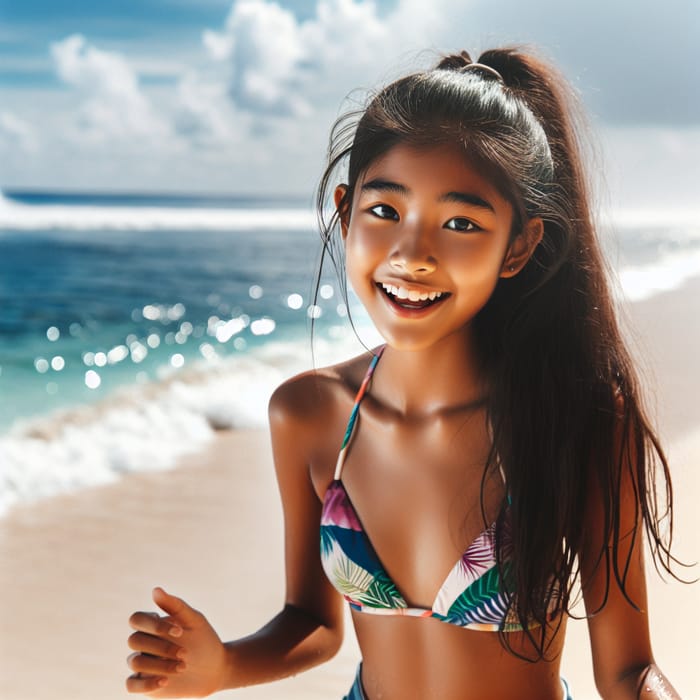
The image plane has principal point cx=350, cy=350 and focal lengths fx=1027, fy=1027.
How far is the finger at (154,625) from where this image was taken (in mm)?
1075

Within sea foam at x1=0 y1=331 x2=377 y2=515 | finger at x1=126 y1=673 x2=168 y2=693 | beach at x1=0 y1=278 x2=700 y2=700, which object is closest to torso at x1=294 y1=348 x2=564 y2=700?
finger at x1=126 y1=673 x2=168 y2=693

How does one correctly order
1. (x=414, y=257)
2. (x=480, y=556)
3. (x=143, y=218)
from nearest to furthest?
(x=414, y=257)
(x=480, y=556)
(x=143, y=218)

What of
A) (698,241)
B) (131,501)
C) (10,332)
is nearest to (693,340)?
(131,501)

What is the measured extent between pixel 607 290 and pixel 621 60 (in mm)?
11678

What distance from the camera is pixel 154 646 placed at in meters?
1.09

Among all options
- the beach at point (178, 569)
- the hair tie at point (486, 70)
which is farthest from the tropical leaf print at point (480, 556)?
the beach at point (178, 569)

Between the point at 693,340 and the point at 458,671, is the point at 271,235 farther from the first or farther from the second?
the point at 458,671

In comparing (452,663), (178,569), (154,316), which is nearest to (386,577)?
(452,663)

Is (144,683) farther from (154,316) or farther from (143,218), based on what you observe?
(143,218)

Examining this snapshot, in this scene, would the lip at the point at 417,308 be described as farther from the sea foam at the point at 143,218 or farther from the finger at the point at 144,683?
the sea foam at the point at 143,218

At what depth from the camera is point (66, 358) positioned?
24.2ft

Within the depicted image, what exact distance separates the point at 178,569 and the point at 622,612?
232cm

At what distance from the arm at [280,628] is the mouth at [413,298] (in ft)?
0.86

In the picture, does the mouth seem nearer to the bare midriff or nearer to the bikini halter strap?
the bikini halter strap
